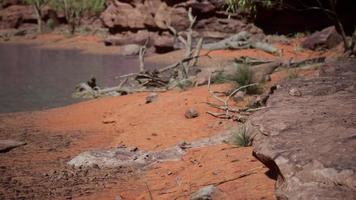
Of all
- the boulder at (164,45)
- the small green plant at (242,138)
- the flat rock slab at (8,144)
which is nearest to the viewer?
the small green plant at (242,138)

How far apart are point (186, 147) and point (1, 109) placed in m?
5.80

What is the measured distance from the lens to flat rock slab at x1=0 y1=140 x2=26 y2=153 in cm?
636

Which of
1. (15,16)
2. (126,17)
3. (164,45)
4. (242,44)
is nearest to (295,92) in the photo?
(242,44)

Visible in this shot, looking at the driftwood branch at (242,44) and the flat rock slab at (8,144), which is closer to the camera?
the flat rock slab at (8,144)

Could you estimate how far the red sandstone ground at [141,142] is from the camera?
4.20m

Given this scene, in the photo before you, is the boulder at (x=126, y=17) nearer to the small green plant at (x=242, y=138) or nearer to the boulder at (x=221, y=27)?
the boulder at (x=221, y=27)

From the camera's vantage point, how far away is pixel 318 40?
16.6 meters

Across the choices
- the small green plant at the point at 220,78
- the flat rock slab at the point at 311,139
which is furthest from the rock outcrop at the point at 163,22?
the flat rock slab at the point at 311,139

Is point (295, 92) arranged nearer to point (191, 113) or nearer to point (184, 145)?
point (184, 145)

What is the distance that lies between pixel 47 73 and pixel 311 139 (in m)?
13.3

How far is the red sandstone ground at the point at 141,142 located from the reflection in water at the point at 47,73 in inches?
59.5

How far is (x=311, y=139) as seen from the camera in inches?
139

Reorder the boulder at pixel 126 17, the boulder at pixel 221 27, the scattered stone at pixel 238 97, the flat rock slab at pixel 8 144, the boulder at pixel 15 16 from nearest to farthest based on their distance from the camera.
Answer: the flat rock slab at pixel 8 144, the scattered stone at pixel 238 97, the boulder at pixel 221 27, the boulder at pixel 126 17, the boulder at pixel 15 16

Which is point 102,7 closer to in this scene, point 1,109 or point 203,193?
point 1,109
